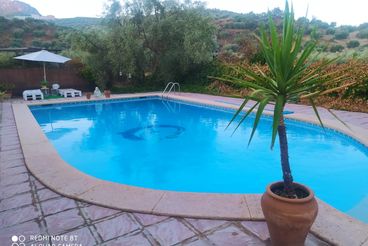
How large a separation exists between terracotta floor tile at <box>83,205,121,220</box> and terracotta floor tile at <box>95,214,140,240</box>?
120 mm

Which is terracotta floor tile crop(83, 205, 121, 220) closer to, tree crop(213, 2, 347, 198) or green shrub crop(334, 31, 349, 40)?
tree crop(213, 2, 347, 198)

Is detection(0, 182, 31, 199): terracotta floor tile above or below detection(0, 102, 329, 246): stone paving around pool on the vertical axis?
below

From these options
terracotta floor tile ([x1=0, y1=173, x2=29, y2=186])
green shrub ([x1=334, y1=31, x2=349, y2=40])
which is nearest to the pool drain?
terracotta floor tile ([x1=0, y1=173, x2=29, y2=186])

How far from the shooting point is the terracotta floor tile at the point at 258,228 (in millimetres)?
2423

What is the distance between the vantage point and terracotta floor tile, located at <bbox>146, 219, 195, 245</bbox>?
2387 millimetres

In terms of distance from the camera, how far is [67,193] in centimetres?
325

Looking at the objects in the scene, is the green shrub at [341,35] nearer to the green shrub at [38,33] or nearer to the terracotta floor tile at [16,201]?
the green shrub at [38,33]

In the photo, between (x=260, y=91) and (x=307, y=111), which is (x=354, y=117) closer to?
(x=307, y=111)

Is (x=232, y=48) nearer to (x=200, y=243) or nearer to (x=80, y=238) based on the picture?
(x=200, y=243)

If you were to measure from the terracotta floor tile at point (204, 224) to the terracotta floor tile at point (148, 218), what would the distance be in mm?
286

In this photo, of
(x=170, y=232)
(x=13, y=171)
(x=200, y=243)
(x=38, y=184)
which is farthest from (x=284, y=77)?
(x=13, y=171)

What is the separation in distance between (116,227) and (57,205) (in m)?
0.85

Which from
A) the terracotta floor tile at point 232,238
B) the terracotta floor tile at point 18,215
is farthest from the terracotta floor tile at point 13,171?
the terracotta floor tile at point 232,238

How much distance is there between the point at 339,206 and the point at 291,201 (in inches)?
104
